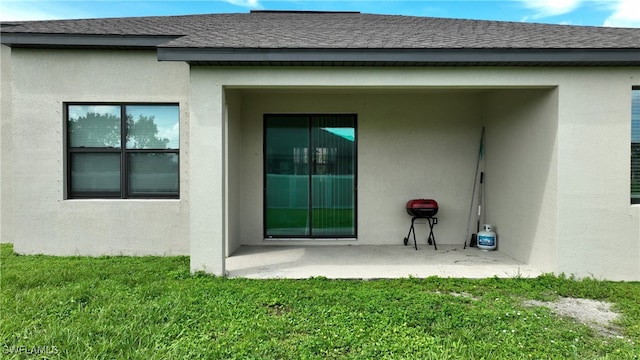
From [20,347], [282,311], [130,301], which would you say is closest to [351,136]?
[282,311]

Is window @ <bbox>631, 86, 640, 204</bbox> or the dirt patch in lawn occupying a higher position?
window @ <bbox>631, 86, 640, 204</bbox>

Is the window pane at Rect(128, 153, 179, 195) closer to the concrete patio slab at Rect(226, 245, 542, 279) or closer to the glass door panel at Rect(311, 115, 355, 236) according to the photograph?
the concrete patio slab at Rect(226, 245, 542, 279)

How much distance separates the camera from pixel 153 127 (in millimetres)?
5988

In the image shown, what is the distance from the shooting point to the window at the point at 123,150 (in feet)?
19.5

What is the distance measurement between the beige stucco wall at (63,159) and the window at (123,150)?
0.15 m

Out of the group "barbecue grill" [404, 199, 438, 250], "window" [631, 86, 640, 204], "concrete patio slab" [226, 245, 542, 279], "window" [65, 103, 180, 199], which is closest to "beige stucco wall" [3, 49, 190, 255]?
"window" [65, 103, 180, 199]

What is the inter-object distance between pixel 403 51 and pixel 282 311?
3.30m

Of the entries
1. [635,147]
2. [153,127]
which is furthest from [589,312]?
[153,127]

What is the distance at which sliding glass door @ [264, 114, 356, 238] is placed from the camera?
6645mm

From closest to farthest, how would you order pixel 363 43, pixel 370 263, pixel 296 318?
pixel 296 318 → pixel 363 43 → pixel 370 263

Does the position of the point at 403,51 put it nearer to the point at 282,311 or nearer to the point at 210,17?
the point at 282,311

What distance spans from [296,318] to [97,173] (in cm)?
465

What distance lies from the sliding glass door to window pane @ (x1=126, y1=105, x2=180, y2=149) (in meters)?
1.62

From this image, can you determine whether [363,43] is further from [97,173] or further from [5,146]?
[5,146]
